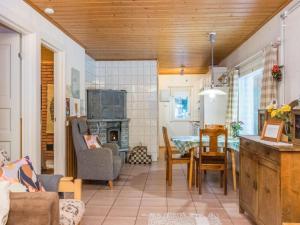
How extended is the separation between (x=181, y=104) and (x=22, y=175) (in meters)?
7.66

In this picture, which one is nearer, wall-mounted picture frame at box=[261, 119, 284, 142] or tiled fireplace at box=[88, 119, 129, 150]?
wall-mounted picture frame at box=[261, 119, 284, 142]

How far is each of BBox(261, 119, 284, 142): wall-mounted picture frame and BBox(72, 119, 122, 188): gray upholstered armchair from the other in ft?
8.00

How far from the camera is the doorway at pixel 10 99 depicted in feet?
11.3

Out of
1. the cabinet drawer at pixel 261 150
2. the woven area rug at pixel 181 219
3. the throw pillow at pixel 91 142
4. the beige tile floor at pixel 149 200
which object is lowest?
the beige tile floor at pixel 149 200

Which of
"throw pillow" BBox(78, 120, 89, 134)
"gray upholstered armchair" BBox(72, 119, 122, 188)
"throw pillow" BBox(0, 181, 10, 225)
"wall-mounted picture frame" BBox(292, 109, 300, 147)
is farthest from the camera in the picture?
"throw pillow" BBox(78, 120, 89, 134)

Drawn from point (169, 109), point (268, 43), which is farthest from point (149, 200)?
point (169, 109)

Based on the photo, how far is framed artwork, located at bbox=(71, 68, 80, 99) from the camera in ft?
16.8

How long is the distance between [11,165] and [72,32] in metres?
2.97

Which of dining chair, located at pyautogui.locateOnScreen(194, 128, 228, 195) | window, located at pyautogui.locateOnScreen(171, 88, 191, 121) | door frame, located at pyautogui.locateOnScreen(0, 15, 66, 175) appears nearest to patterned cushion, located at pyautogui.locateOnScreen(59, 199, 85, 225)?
door frame, located at pyautogui.locateOnScreen(0, 15, 66, 175)

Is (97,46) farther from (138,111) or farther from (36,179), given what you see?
(36,179)

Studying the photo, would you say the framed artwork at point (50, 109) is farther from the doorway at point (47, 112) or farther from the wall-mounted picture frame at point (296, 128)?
the wall-mounted picture frame at point (296, 128)

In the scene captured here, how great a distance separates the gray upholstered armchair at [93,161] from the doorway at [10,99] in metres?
1.19

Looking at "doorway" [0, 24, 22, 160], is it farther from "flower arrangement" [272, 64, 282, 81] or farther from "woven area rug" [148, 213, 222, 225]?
"flower arrangement" [272, 64, 282, 81]

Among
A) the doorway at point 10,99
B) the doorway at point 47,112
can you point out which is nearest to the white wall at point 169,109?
the doorway at point 47,112
